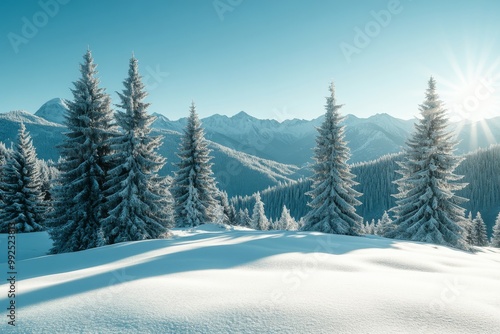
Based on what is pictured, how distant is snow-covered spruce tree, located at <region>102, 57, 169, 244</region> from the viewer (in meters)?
15.2

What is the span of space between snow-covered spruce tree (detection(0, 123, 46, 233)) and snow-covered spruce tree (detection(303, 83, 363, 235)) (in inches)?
980

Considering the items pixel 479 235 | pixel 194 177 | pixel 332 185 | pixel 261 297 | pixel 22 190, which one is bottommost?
pixel 479 235

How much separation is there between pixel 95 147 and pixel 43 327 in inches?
612

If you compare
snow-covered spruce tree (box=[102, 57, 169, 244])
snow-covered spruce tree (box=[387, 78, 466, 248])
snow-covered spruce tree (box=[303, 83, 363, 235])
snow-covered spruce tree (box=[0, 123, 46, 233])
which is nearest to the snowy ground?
snow-covered spruce tree (box=[102, 57, 169, 244])

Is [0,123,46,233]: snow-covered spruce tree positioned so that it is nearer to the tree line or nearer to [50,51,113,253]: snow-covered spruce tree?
the tree line

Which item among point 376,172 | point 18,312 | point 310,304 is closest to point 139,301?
point 18,312

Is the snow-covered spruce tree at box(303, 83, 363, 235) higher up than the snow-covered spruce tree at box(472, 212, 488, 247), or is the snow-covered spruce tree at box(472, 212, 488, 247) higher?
the snow-covered spruce tree at box(303, 83, 363, 235)

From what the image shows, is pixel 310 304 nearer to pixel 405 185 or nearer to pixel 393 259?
pixel 393 259

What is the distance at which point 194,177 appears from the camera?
24938 mm

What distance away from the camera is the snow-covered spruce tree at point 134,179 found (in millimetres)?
15164

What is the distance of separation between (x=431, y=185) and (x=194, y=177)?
18532 mm

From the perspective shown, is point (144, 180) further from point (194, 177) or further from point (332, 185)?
point (332, 185)

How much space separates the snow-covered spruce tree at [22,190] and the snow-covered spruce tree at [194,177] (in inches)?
515

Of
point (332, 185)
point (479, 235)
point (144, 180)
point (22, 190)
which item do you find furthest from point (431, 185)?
point (479, 235)
